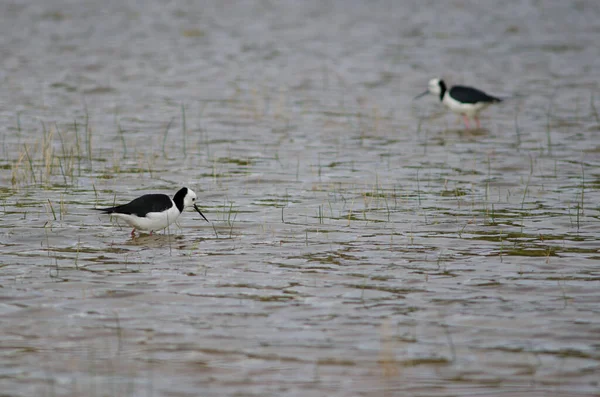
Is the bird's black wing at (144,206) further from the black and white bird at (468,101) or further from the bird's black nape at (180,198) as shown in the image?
the black and white bird at (468,101)

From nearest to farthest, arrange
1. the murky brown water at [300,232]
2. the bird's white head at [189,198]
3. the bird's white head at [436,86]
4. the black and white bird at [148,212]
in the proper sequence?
the murky brown water at [300,232] < the black and white bird at [148,212] < the bird's white head at [189,198] < the bird's white head at [436,86]

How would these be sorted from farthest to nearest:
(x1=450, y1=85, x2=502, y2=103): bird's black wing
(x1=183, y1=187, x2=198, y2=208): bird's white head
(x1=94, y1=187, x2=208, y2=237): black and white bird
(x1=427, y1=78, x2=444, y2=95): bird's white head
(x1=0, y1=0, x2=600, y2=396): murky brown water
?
(x1=427, y1=78, x2=444, y2=95): bird's white head → (x1=450, y1=85, x2=502, y2=103): bird's black wing → (x1=183, y1=187, x2=198, y2=208): bird's white head → (x1=94, y1=187, x2=208, y2=237): black and white bird → (x1=0, y1=0, x2=600, y2=396): murky brown water

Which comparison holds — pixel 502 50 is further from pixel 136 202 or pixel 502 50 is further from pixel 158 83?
pixel 136 202

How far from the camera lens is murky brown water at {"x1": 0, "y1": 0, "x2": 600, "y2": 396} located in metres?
7.71

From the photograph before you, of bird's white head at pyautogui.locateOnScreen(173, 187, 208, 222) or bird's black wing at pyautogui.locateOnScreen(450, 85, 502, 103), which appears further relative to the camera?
bird's black wing at pyautogui.locateOnScreen(450, 85, 502, 103)

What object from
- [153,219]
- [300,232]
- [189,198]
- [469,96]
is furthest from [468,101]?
[153,219]

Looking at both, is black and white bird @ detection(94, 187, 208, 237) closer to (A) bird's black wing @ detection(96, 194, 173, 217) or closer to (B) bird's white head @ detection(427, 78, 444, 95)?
(A) bird's black wing @ detection(96, 194, 173, 217)

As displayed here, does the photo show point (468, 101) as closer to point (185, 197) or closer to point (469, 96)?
point (469, 96)

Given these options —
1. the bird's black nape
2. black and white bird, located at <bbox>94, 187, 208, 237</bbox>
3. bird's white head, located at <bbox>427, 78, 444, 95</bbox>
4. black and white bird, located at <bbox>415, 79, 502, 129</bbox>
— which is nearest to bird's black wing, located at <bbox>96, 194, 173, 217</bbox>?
black and white bird, located at <bbox>94, 187, 208, 237</bbox>

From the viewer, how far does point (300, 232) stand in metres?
12.2

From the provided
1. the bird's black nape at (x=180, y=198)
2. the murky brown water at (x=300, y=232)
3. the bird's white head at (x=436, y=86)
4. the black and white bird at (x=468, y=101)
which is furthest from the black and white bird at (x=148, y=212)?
the bird's white head at (x=436, y=86)

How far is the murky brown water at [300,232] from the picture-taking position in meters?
7.71

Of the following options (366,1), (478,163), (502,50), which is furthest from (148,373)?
(366,1)

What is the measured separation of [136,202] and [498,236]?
14.9 ft
